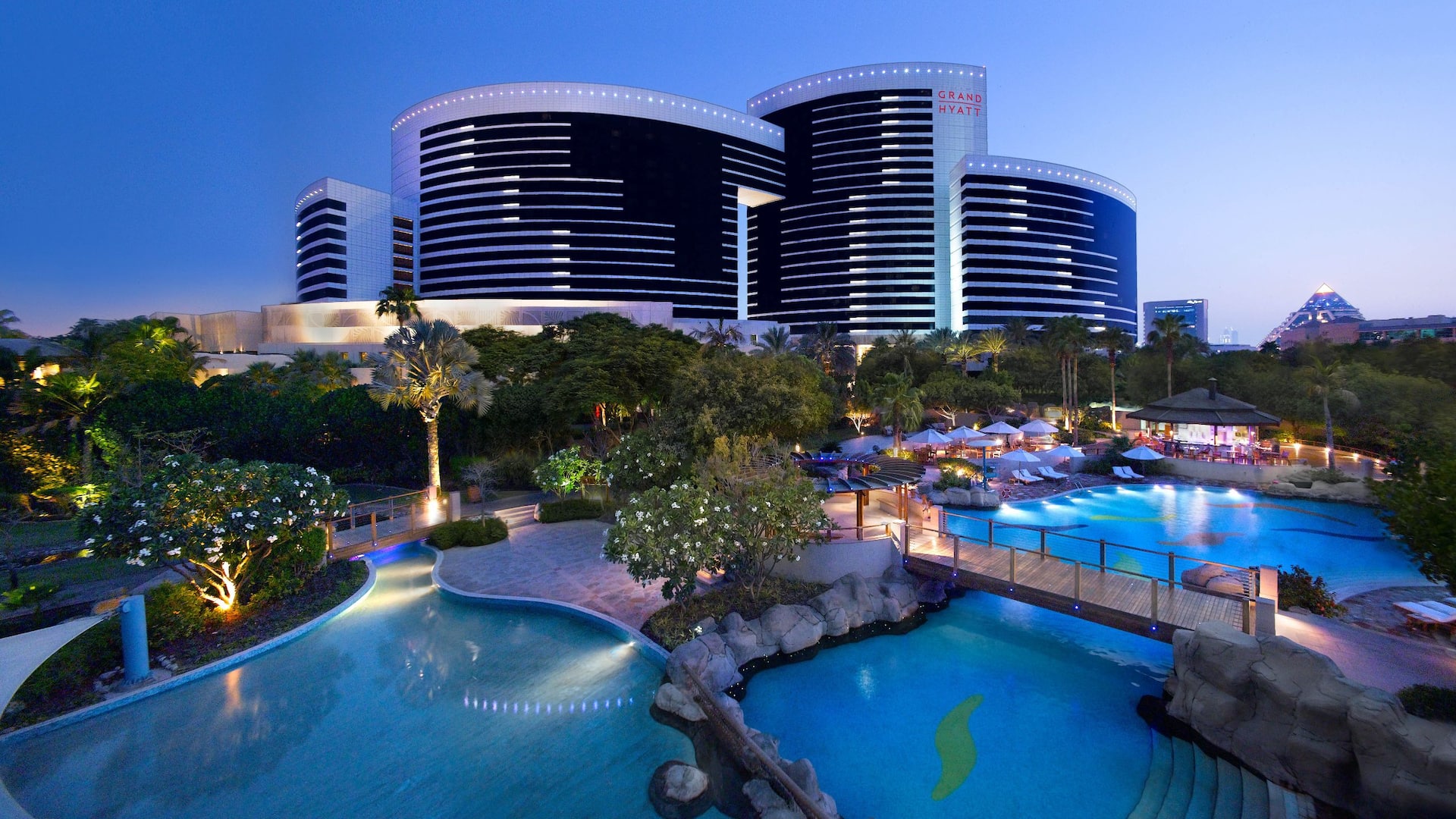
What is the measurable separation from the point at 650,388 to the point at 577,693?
57.7 feet

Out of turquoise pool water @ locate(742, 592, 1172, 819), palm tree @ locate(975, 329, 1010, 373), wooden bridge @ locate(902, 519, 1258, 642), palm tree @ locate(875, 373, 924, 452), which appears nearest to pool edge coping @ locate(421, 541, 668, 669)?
turquoise pool water @ locate(742, 592, 1172, 819)

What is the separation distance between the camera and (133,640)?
10820mm

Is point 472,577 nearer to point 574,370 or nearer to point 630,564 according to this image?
point 630,564

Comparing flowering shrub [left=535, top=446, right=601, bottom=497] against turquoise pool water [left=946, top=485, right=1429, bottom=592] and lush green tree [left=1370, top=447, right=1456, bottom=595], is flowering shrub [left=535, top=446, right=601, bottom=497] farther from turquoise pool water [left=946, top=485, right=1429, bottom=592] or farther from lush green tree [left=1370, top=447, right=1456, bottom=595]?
lush green tree [left=1370, top=447, right=1456, bottom=595]

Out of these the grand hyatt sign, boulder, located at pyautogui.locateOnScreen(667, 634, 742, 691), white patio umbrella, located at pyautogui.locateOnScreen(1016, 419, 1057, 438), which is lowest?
boulder, located at pyautogui.locateOnScreen(667, 634, 742, 691)

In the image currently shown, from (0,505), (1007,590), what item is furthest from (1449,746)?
(0,505)

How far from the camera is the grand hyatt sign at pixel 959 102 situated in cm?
9875

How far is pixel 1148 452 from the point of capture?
1125 inches

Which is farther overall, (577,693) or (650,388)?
(650,388)

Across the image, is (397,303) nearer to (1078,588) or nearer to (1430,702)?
(1078,588)

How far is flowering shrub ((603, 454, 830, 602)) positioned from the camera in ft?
40.6

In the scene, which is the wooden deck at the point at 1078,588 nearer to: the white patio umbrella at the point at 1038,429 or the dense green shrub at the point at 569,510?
the dense green shrub at the point at 569,510

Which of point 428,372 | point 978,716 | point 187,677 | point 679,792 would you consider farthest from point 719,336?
point 679,792

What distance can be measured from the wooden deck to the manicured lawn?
2424 cm
